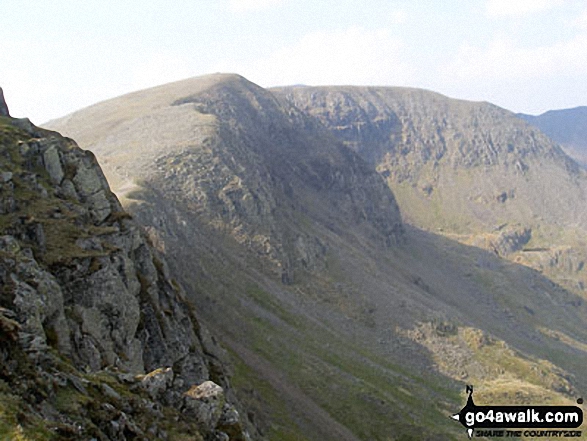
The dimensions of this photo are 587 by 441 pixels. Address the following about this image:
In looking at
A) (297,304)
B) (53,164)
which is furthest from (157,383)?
(297,304)

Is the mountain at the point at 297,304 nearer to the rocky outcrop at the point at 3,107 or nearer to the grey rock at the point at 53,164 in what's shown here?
the rocky outcrop at the point at 3,107

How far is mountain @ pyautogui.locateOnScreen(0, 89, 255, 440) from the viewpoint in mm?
21031

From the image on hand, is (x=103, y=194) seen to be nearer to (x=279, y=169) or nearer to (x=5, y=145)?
(x=5, y=145)

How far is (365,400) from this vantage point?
297ft

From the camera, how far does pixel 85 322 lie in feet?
122

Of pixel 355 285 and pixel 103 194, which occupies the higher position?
pixel 103 194

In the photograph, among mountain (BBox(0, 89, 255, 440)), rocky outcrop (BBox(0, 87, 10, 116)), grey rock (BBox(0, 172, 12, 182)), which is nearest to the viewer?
mountain (BBox(0, 89, 255, 440))

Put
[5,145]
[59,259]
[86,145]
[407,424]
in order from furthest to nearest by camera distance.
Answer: [86,145]
[407,424]
[5,145]
[59,259]

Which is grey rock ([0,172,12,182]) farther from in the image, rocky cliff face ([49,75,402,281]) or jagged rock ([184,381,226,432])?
rocky cliff face ([49,75,402,281])

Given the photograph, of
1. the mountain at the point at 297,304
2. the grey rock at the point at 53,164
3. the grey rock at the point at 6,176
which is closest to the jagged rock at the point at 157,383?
the grey rock at the point at 6,176

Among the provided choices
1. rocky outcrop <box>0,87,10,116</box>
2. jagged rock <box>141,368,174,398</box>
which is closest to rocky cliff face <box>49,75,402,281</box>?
rocky outcrop <box>0,87,10,116</box>

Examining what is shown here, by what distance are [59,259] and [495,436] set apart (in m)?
84.4

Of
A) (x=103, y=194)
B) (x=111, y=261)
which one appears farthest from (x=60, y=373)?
(x=103, y=194)

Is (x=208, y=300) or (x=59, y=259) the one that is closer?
(x=59, y=259)
